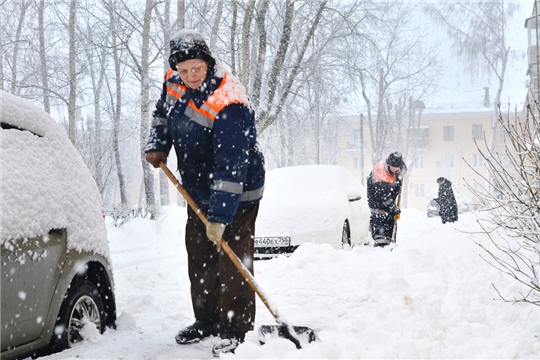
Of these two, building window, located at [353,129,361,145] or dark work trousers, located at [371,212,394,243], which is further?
building window, located at [353,129,361,145]

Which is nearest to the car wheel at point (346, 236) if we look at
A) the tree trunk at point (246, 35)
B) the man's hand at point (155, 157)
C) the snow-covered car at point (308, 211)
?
the snow-covered car at point (308, 211)

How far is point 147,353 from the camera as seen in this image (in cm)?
319

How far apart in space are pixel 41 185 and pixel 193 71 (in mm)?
1101

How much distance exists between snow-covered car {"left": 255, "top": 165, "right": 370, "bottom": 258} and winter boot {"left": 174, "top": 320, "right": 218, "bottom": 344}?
3811 millimetres

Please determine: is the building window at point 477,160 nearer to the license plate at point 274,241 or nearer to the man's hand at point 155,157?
the license plate at point 274,241

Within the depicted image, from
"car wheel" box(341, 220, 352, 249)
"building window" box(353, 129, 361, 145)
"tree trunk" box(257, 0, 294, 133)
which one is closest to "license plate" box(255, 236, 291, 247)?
"car wheel" box(341, 220, 352, 249)

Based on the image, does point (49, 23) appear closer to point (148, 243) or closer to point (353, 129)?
Result: point (148, 243)

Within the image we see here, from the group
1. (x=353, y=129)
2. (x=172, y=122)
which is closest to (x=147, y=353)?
(x=172, y=122)

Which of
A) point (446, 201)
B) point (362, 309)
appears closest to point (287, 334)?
point (362, 309)

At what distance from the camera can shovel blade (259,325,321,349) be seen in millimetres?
3053

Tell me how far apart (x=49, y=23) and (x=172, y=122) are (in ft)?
57.9

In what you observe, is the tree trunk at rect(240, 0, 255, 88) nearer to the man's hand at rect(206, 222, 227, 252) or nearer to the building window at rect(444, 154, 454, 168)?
the man's hand at rect(206, 222, 227, 252)

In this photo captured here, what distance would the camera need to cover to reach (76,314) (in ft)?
10.3

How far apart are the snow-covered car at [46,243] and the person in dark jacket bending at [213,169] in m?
0.55
